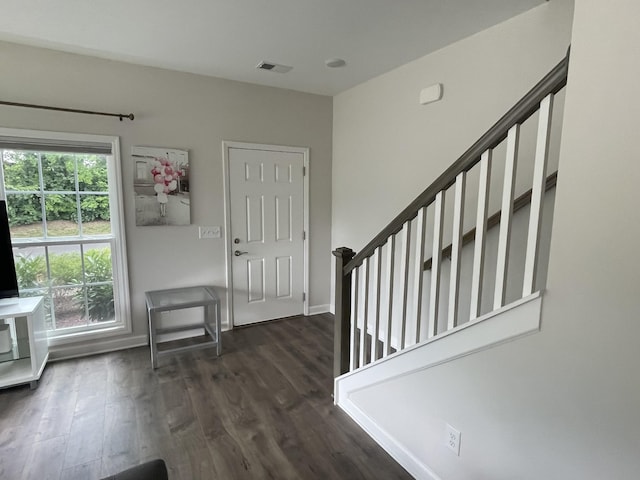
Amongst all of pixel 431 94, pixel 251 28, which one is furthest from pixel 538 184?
pixel 251 28

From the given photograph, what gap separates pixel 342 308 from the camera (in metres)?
2.28

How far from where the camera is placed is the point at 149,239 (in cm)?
323

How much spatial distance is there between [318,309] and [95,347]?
7.50ft

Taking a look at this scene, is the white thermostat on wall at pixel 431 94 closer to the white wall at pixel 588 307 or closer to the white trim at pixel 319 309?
the white wall at pixel 588 307

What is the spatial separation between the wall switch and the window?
686mm

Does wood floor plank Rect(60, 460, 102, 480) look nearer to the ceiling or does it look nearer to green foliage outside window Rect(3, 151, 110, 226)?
green foliage outside window Rect(3, 151, 110, 226)

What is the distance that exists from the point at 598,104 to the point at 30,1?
2.86m

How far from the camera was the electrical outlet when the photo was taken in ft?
4.97

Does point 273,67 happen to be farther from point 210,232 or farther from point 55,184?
point 55,184

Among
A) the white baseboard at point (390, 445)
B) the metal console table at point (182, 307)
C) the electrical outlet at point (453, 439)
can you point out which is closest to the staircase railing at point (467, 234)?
the white baseboard at point (390, 445)

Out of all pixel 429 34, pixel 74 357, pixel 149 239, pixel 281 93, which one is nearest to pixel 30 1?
pixel 149 239

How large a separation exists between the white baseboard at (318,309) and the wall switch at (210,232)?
4.67 feet

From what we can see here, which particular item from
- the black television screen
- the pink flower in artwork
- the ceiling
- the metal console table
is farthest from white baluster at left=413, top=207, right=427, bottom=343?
the black television screen

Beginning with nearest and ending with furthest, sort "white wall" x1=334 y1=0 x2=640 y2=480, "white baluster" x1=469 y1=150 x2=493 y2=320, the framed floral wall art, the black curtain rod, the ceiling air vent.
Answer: "white wall" x1=334 y1=0 x2=640 y2=480
"white baluster" x1=469 y1=150 x2=493 y2=320
the black curtain rod
the ceiling air vent
the framed floral wall art
